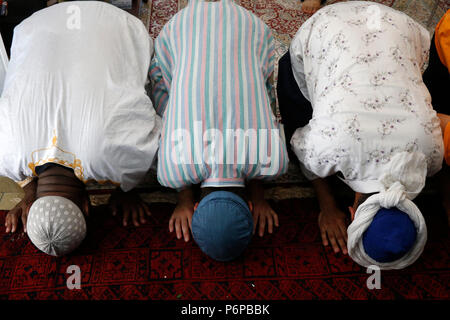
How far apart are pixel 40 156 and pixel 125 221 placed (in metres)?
0.36

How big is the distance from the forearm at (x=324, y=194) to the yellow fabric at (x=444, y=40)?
1.93 feet

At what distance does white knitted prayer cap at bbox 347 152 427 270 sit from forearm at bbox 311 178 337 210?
26 cm

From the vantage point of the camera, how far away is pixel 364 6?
119 centimetres

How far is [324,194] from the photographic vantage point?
1326mm

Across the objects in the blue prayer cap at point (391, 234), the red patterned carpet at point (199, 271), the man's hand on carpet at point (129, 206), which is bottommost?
the red patterned carpet at point (199, 271)

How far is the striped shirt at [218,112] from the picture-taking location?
1.08 metres

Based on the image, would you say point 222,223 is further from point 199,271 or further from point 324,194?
point 324,194

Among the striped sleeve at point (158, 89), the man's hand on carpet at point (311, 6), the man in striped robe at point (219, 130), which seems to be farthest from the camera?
the man's hand on carpet at point (311, 6)

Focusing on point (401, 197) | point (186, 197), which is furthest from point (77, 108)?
point (401, 197)

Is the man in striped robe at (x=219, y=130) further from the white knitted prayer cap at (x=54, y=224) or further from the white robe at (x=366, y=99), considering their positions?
the white knitted prayer cap at (x=54, y=224)

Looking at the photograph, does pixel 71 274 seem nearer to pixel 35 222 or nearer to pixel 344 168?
pixel 35 222

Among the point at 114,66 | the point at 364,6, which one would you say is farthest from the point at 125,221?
the point at 364,6

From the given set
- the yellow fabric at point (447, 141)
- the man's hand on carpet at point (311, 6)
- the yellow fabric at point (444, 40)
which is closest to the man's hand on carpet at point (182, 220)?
the yellow fabric at point (447, 141)
